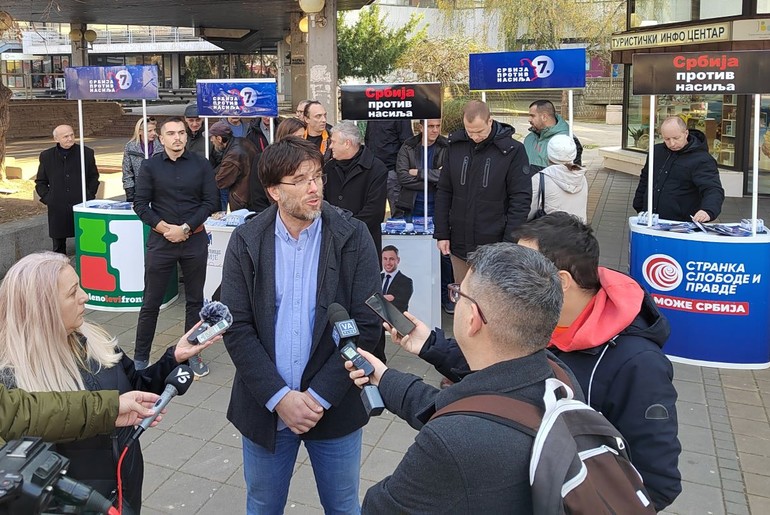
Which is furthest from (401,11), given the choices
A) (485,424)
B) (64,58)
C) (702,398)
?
(485,424)

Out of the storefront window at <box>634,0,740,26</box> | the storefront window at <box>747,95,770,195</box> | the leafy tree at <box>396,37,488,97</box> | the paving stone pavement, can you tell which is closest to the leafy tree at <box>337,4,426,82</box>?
the leafy tree at <box>396,37,488,97</box>

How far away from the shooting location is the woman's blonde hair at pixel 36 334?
2.23 metres

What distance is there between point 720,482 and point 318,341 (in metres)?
2.67

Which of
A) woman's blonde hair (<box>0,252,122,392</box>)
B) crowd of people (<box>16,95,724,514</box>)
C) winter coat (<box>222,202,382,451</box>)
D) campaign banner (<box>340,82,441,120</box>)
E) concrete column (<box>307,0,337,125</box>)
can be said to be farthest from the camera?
concrete column (<box>307,0,337,125</box>)

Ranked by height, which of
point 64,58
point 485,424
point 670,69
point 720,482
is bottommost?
point 720,482

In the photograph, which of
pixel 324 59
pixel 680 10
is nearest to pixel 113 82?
pixel 324 59

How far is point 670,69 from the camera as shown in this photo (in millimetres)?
5641

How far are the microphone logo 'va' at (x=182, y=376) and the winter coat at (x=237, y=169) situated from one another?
4728mm

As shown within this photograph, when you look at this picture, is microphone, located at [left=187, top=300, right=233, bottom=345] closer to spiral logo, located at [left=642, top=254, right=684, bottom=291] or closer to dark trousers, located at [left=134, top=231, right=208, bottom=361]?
dark trousers, located at [left=134, top=231, right=208, bottom=361]

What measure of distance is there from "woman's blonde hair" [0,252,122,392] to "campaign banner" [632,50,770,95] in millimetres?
4912

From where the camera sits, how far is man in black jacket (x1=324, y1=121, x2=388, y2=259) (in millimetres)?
5508

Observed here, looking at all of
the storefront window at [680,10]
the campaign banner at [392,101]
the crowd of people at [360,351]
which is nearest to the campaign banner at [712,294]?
the campaign banner at [392,101]

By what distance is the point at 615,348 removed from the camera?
79.6 inches

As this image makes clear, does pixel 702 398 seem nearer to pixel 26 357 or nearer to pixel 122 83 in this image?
pixel 26 357
